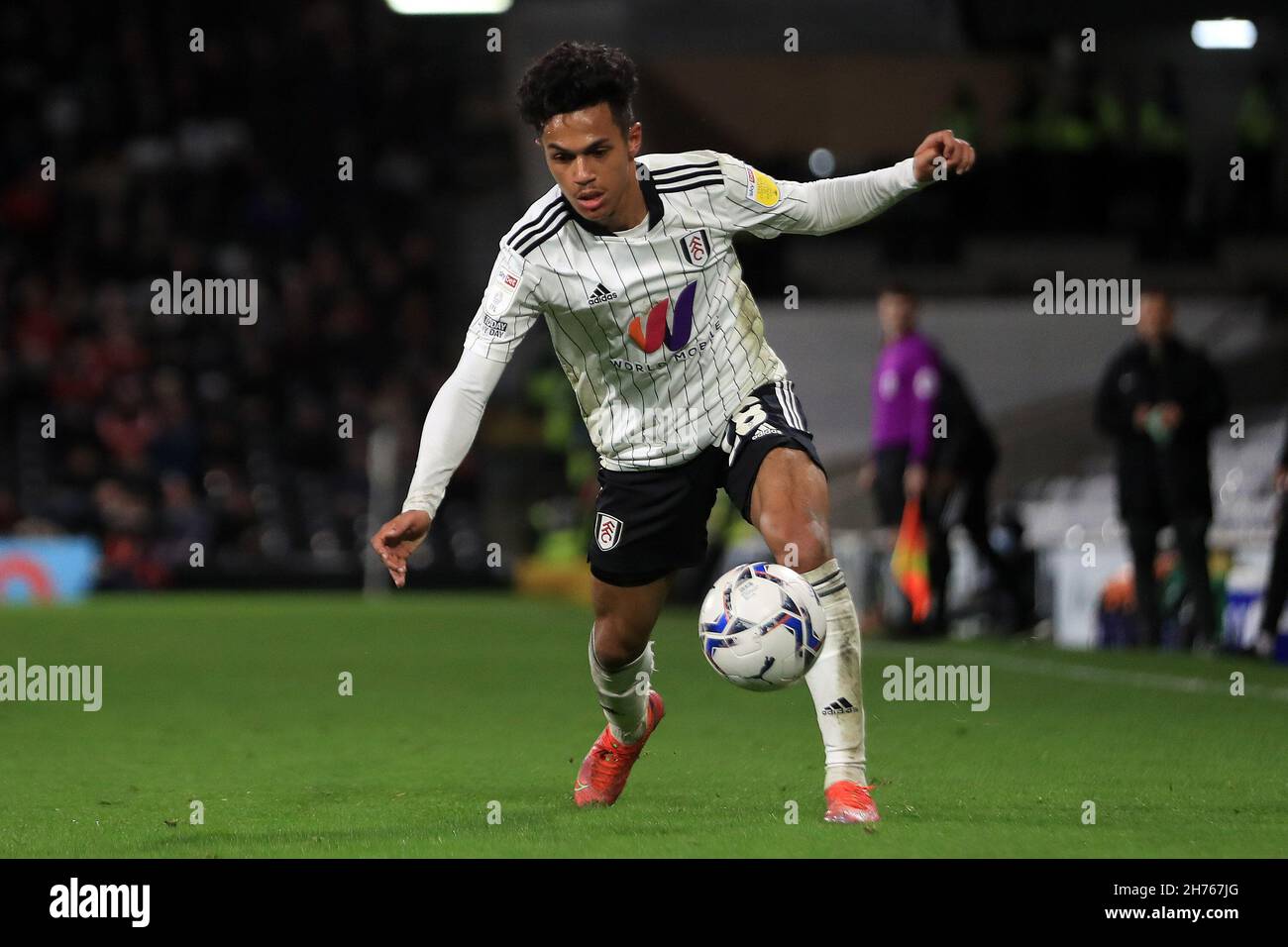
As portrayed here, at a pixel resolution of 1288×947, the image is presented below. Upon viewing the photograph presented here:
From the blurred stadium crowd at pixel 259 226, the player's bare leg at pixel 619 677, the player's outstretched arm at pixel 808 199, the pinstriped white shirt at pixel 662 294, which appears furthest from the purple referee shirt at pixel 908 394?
the blurred stadium crowd at pixel 259 226

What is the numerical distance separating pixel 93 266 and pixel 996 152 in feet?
36.0

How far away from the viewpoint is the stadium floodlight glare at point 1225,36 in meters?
23.1

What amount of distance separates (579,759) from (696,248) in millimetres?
2403

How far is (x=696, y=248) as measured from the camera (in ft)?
19.6

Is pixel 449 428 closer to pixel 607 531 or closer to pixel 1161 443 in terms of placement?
Answer: pixel 607 531

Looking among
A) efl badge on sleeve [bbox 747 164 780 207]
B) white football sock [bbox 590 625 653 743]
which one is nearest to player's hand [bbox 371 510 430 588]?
white football sock [bbox 590 625 653 743]

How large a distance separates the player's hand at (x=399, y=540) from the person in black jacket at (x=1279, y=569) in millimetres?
7446

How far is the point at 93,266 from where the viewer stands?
25.6 metres

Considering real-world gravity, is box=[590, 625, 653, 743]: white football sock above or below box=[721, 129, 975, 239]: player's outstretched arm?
below

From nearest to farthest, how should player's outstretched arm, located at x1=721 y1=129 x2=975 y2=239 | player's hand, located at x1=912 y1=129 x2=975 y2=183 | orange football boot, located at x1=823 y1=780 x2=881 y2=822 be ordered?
orange football boot, located at x1=823 y1=780 x2=881 y2=822
player's hand, located at x1=912 y1=129 x2=975 y2=183
player's outstretched arm, located at x1=721 y1=129 x2=975 y2=239

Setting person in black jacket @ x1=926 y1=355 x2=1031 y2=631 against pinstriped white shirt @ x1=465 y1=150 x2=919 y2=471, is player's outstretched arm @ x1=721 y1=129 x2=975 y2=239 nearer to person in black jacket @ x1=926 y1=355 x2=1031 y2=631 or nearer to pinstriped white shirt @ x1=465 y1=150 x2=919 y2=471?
pinstriped white shirt @ x1=465 y1=150 x2=919 y2=471

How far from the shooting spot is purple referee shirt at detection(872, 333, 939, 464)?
13.6 metres

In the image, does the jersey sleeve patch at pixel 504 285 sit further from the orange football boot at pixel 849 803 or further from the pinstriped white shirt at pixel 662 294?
the orange football boot at pixel 849 803

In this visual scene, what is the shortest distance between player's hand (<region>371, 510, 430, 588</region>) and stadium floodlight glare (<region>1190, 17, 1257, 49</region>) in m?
19.3
